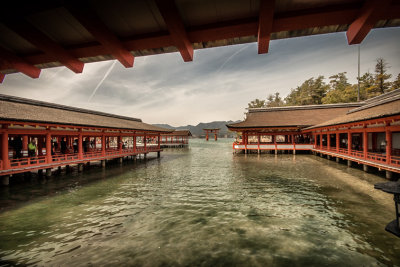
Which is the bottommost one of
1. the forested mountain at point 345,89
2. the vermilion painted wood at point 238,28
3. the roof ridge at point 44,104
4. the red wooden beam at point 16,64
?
the red wooden beam at point 16,64

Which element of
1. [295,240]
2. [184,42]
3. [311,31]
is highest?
[311,31]

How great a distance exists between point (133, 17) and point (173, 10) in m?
0.49

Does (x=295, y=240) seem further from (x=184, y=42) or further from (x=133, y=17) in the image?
(x=133, y=17)

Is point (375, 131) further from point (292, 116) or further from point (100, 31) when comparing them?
point (100, 31)

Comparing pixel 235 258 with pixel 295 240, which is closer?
pixel 235 258

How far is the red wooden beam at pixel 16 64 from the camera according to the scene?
211cm

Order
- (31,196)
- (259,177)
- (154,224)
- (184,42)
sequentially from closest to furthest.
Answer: (184,42)
(154,224)
(31,196)
(259,177)

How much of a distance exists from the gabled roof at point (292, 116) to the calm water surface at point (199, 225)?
50.7 ft

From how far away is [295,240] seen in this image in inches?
187

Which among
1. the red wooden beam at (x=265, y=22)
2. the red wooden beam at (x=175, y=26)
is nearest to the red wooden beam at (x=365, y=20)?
the red wooden beam at (x=265, y=22)

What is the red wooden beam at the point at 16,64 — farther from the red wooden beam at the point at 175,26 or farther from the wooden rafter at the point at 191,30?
the red wooden beam at the point at 175,26

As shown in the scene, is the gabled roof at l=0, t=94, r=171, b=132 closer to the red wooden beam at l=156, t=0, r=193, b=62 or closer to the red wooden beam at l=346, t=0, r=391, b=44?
the red wooden beam at l=156, t=0, r=193, b=62

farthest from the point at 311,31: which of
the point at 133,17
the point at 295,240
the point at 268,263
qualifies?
the point at 295,240

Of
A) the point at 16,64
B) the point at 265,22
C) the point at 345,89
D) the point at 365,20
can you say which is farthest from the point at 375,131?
the point at 345,89
